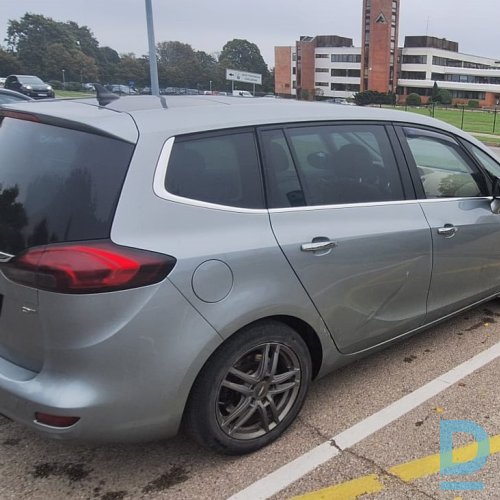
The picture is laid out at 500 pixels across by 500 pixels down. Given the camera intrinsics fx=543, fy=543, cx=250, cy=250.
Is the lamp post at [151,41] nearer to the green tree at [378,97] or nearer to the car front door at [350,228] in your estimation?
the car front door at [350,228]

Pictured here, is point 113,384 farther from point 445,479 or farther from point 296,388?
point 445,479

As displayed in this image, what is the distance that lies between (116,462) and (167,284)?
101 centimetres

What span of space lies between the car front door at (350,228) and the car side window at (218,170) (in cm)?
9

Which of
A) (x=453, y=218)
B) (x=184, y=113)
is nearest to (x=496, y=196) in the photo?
(x=453, y=218)

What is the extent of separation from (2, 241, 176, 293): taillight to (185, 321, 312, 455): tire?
1.64ft

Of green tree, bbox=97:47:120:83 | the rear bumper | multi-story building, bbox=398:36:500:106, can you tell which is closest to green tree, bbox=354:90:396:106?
multi-story building, bbox=398:36:500:106

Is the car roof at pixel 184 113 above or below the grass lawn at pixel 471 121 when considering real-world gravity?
above

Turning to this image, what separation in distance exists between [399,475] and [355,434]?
336 mm

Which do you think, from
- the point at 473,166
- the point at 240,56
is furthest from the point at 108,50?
the point at 473,166

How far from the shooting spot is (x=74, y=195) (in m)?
2.10

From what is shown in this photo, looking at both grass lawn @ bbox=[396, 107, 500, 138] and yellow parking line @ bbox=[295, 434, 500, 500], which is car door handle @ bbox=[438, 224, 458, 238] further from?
grass lawn @ bbox=[396, 107, 500, 138]

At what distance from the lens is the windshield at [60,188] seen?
6.76ft

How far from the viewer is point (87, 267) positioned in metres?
1.99

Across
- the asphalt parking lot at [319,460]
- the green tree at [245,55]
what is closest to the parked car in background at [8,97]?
the asphalt parking lot at [319,460]
